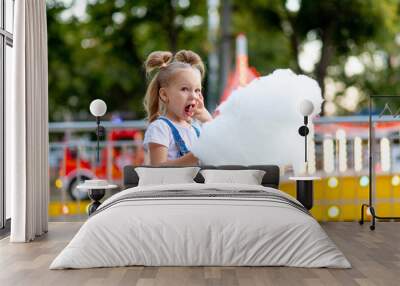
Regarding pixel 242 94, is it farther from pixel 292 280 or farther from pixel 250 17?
pixel 250 17

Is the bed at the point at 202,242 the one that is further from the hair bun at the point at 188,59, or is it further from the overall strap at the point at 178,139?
the hair bun at the point at 188,59

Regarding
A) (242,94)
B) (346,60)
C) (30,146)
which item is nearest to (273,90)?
(242,94)

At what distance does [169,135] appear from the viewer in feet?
19.1

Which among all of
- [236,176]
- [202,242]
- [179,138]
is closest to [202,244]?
[202,242]

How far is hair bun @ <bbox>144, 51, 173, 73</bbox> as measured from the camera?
592cm

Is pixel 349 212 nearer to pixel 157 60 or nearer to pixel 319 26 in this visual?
pixel 157 60

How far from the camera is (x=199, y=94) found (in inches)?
231

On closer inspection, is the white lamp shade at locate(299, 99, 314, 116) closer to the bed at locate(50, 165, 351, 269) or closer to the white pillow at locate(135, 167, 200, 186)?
the white pillow at locate(135, 167, 200, 186)

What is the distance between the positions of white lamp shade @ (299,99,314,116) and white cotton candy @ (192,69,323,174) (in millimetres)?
111

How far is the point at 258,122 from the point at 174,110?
74cm

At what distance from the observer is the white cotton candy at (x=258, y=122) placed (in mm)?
5715

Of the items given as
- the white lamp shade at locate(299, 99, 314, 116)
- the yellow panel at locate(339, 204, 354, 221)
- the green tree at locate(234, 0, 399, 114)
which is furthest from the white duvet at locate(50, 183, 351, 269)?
the green tree at locate(234, 0, 399, 114)

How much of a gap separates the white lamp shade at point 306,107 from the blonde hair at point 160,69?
949 mm

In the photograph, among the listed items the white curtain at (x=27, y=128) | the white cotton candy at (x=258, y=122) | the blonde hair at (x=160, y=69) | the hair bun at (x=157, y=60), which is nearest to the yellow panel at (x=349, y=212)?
the white cotton candy at (x=258, y=122)
